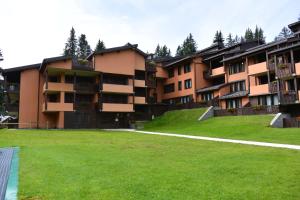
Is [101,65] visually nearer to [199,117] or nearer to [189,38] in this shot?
[199,117]

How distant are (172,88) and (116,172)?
49.5m

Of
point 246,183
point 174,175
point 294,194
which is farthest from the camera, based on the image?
point 174,175

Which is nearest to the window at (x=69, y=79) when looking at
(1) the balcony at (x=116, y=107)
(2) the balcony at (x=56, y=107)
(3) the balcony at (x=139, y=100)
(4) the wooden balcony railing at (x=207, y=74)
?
(2) the balcony at (x=56, y=107)

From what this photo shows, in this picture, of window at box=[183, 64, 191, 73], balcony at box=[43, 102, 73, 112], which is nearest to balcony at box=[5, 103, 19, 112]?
balcony at box=[43, 102, 73, 112]

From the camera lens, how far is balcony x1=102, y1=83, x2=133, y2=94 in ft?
153

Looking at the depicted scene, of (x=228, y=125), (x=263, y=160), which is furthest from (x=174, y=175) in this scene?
(x=228, y=125)

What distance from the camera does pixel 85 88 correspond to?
4650 centimetres

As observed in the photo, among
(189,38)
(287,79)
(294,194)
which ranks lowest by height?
(294,194)

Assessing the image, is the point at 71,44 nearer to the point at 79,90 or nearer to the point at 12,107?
the point at 12,107

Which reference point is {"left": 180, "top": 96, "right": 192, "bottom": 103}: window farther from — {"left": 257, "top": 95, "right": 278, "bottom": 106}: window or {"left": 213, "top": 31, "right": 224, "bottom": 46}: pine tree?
{"left": 257, "top": 95, "right": 278, "bottom": 106}: window

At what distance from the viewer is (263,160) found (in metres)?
12.1

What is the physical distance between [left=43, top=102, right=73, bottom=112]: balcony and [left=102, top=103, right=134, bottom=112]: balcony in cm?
510

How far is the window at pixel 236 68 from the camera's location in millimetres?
44719

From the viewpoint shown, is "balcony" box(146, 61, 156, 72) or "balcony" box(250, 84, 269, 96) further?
"balcony" box(146, 61, 156, 72)
